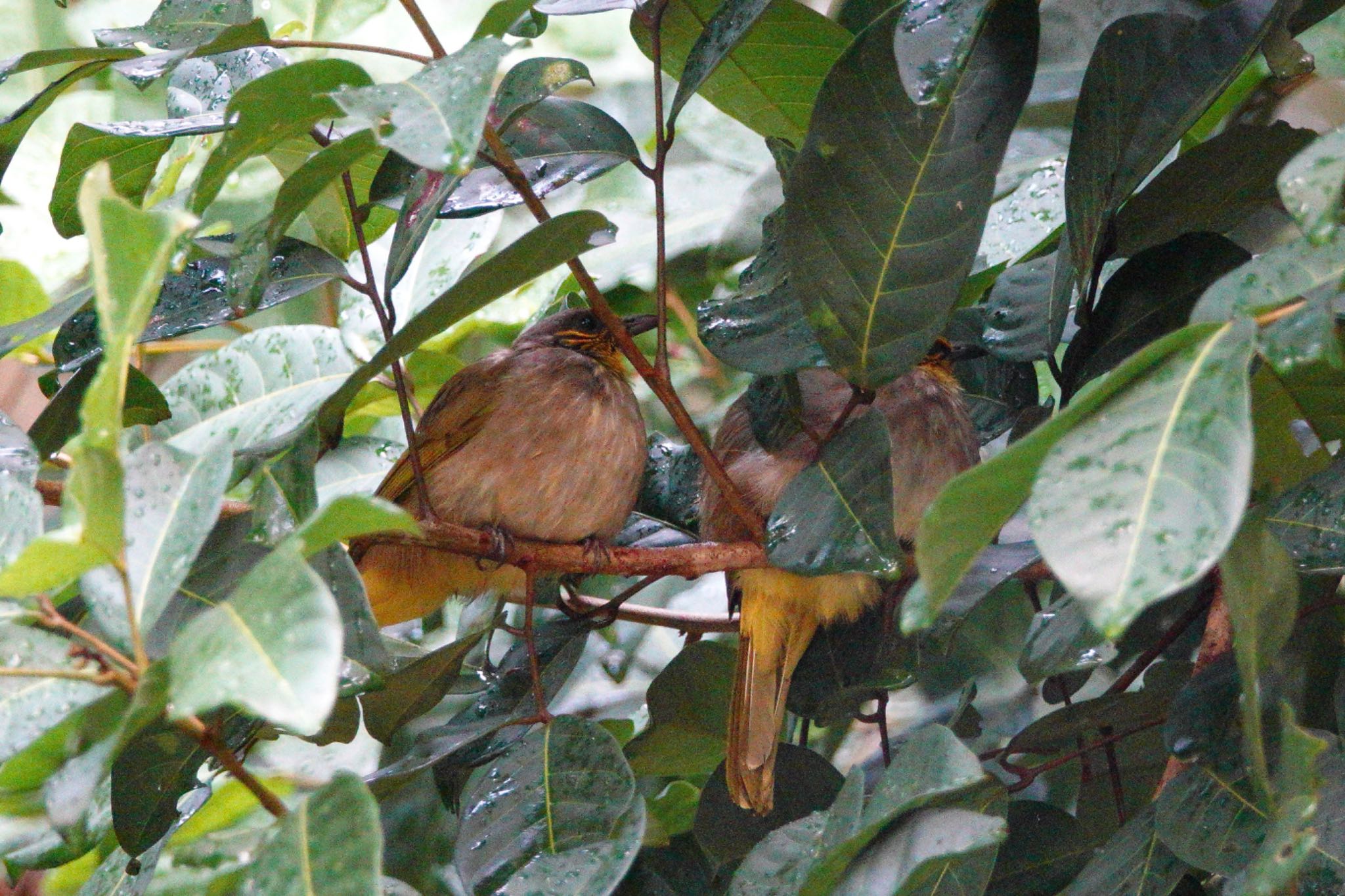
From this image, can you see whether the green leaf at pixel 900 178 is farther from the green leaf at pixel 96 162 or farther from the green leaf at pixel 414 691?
the green leaf at pixel 96 162

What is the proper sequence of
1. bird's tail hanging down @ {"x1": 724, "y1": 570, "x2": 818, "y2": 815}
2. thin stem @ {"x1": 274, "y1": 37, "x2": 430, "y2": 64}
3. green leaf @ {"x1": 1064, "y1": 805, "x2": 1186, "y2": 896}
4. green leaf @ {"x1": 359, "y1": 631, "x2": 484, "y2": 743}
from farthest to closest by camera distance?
bird's tail hanging down @ {"x1": 724, "y1": 570, "x2": 818, "y2": 815}
green leaf @ {"x1": 359, "y1": 631, "x2": 484, "y2": 743}
thin stem @ {"x1": 274, "y1": 37, "x2": 430, "y2": 64}
green leaf @ {"x1": 1064, "y1": 805, "x2": 1186, "y2": 896}

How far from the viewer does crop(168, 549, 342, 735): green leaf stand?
0.69 metres

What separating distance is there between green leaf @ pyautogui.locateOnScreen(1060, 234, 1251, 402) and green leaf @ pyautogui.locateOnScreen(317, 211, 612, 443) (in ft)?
1.98

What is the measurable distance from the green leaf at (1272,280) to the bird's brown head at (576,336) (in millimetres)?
2041

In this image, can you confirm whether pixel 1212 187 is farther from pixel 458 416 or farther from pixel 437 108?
pixel 458 416

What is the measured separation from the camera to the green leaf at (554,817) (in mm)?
1208

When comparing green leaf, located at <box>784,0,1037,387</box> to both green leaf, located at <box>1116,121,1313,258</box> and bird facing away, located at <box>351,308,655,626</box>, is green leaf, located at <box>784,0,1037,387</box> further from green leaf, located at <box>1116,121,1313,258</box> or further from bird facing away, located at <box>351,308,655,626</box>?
bird facing away, located at <box>351,308,655,626</box>

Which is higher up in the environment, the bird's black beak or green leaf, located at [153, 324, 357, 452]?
green leaf, located at [153, 324, 357, 452]

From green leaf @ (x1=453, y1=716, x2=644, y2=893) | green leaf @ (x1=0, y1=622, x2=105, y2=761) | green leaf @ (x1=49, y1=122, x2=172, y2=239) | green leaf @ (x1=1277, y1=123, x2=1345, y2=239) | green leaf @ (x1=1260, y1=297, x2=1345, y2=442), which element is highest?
green leaf @ (x1=1277, y1=123, x2=1345, y2=239)

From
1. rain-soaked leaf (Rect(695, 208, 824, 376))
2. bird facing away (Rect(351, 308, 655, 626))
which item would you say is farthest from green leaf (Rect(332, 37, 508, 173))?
bird facing away (Rect(351, 308, 655, 626))

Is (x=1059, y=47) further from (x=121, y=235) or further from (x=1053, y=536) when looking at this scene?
(x=121, y=235)

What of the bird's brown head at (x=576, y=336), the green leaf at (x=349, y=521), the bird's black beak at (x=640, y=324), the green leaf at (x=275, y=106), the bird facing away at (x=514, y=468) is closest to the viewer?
the green leaf at (x=349, y=521)

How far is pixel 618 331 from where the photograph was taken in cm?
140

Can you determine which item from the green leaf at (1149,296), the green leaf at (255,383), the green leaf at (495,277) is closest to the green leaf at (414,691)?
the green leaf at (255,383)
